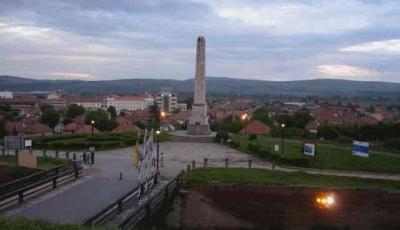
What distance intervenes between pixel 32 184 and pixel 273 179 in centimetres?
1049

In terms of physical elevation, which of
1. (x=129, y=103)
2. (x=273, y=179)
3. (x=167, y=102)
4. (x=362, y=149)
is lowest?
(x=129, y=103)

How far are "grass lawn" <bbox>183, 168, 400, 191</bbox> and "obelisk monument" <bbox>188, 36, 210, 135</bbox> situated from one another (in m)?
16.3

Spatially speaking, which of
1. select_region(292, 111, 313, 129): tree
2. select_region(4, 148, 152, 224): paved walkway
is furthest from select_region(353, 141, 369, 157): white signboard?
select_region(292, 111, 313, 129): tree

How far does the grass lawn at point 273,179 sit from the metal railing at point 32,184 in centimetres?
522

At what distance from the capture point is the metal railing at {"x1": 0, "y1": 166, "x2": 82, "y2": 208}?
730 inches

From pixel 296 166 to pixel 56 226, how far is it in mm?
19866

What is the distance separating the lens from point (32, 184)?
20312 millimetres

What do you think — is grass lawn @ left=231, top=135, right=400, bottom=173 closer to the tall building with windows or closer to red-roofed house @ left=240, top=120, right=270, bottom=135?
red-roofed house @ left=240, top=120, right=270, bottom=135

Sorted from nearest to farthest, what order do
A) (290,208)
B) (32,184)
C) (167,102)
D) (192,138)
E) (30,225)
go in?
(30,225)
(32,184)
(290,208)
(192,138)
(167,102)

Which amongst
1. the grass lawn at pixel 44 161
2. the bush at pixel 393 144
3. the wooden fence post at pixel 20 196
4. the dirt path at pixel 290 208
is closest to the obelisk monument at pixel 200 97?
the bush at pixel 393 144

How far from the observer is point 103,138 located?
3800cm

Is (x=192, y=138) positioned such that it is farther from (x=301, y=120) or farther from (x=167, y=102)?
(x=167, y=102)

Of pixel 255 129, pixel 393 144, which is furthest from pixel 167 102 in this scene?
pixel 393 144

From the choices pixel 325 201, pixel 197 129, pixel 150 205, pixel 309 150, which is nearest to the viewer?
pixel 150 205
